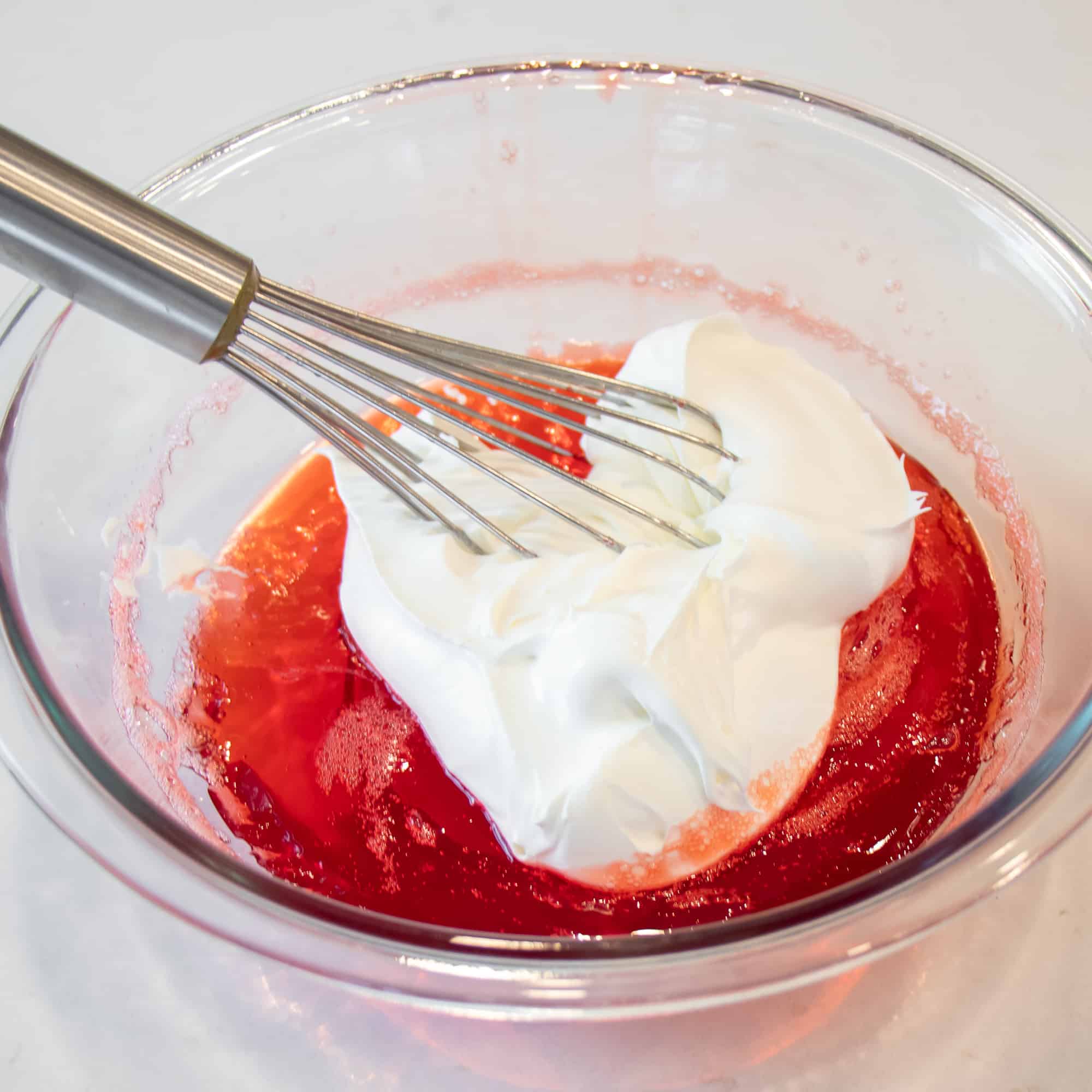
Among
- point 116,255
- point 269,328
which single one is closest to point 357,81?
point 269,328

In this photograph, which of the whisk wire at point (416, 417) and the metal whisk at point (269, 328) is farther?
the whisk wire at point (416, 417)

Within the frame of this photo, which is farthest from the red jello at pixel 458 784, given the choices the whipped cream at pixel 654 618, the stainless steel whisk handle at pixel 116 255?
the stainless steel whisk handle at pixel 116 255

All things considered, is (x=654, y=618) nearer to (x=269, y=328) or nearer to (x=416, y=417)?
(x=416, y=417)

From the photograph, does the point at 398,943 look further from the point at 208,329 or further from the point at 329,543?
the point at 329,543

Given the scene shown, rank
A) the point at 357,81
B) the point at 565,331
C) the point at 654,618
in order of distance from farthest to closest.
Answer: the point at 357,81
the point at 565,331
the point at 654,618

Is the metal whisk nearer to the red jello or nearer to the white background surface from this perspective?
the red jello

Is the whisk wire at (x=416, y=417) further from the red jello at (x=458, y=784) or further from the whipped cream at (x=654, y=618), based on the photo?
the red jello at (x=458, y=784)
